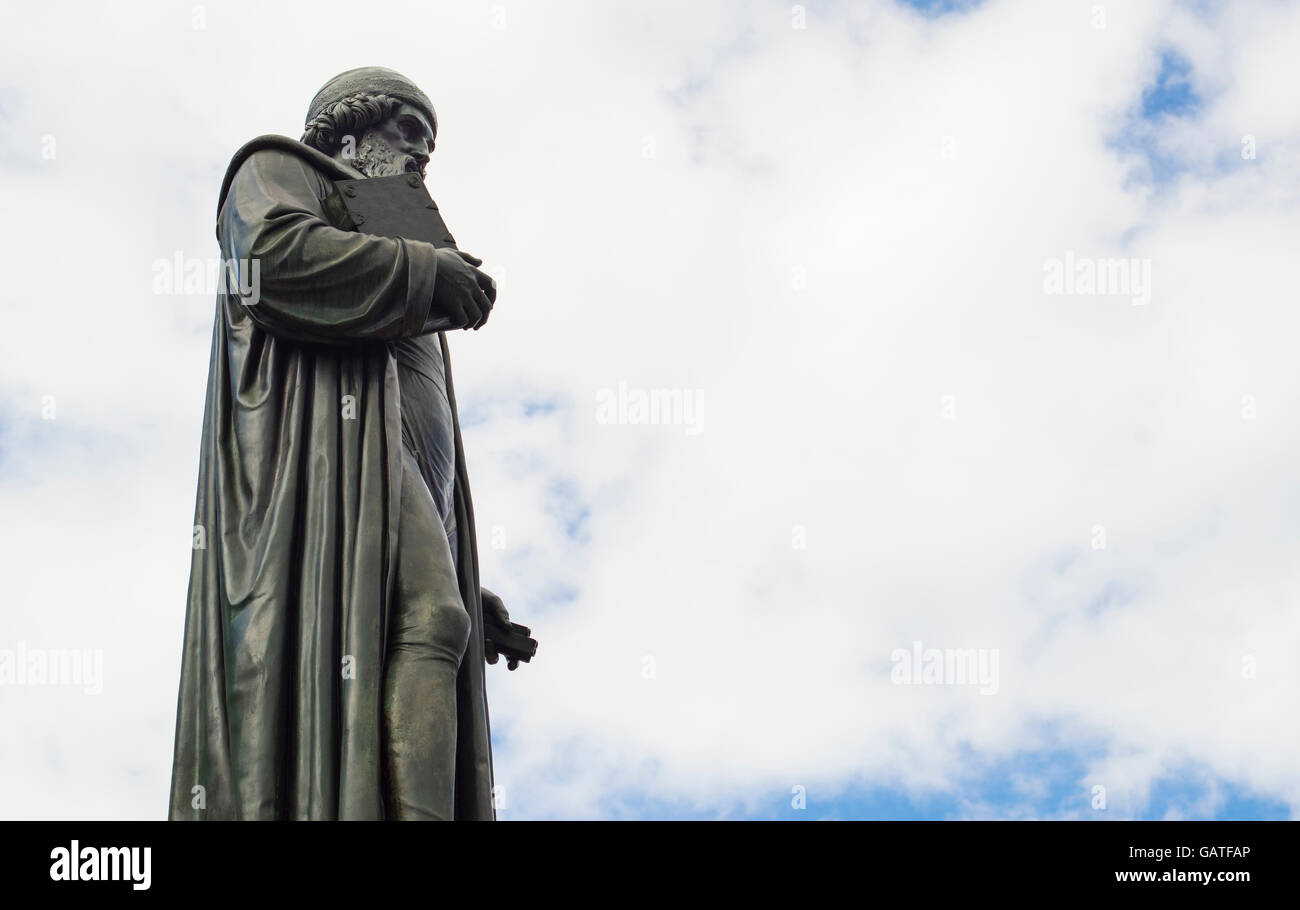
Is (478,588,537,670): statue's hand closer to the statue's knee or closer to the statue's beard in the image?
the statue's knee

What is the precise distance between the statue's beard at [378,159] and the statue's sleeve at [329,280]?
116 centimetres

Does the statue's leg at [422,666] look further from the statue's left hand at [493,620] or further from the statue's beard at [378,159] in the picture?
the statue's beard at [378,159]

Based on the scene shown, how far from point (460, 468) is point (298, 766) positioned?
2340 millimetres

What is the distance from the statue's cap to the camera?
469 inches

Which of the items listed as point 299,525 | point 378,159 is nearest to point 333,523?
point 299,525

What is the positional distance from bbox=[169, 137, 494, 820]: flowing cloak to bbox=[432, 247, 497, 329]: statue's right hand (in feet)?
0.37

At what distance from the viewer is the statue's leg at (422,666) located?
9.68 metres

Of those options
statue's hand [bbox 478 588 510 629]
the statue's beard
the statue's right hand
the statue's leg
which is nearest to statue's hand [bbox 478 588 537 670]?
statue's hand [bbox 478 588 510 629]

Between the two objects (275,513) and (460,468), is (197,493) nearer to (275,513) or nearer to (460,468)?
(275,513)

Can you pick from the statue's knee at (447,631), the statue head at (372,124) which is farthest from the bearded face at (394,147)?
the statue's knee at (447,631)
